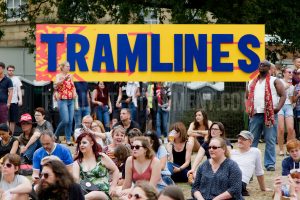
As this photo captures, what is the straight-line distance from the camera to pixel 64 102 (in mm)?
19516

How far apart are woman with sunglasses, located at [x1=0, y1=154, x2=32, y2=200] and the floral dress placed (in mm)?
1020

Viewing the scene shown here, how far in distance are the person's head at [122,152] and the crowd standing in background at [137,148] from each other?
20mm

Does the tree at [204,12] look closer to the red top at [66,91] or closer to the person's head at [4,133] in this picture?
the red top at [66,91]

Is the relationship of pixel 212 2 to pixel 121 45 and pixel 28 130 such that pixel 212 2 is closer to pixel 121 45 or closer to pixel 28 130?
pixel 121 45

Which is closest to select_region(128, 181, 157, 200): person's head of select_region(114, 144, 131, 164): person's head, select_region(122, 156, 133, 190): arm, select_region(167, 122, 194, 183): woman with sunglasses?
select_region(122, 156, 133, 190): arm

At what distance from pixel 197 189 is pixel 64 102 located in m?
8.50

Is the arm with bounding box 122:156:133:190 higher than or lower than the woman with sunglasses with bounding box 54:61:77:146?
lower

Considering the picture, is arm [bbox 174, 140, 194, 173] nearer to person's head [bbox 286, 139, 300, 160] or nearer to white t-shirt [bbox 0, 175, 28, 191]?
person's head [bbox 286, 139, 300, 160]

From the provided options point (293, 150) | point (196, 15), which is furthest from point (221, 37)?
point (196, 15)

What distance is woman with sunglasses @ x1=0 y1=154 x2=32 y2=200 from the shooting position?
10998 millimetres

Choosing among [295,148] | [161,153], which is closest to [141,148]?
[161,153]

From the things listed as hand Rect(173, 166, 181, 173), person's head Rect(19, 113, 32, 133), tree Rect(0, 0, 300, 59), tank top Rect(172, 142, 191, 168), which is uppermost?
tree Rect(0, 0, 300, 59)

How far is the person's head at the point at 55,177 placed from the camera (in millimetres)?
8797

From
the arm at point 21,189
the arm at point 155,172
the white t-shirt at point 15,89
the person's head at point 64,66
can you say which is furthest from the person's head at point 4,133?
the white t-shirt at point 15,89
